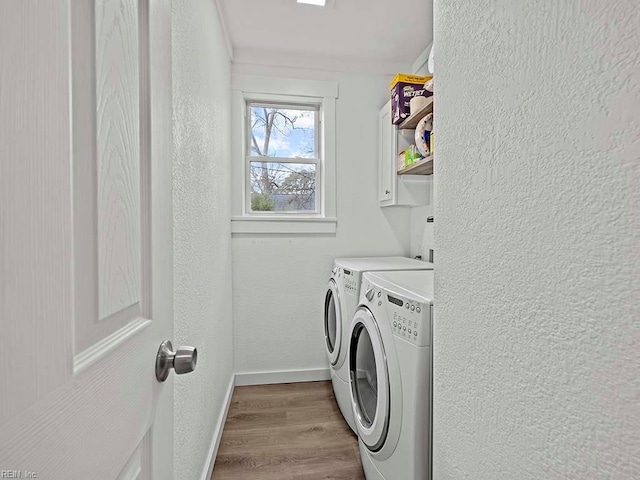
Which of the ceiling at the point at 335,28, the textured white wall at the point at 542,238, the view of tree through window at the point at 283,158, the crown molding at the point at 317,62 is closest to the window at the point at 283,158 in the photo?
the view of tree through window at the point at 283,158

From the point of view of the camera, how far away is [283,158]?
2.61 meters

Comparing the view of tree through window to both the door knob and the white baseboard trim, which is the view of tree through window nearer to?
the white baseboard trim

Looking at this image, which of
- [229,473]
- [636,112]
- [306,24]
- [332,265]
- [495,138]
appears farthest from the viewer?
[332,265]

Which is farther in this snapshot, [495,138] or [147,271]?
[495,138]

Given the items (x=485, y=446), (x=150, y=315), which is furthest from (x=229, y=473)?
(x=150, y=315)

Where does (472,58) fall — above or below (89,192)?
above

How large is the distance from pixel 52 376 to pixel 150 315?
24 centimetres

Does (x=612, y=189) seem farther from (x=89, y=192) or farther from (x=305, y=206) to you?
(x=305, y=206)

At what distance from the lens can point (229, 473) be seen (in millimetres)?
1562

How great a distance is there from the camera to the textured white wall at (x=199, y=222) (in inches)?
42.3

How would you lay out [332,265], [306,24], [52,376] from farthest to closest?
[332,265]
[306,24]
[52,376]

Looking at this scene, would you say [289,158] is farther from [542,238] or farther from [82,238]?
[82,238]

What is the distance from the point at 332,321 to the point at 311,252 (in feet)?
1.84

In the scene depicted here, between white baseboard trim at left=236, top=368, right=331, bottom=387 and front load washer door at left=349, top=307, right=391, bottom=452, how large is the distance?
0.99 meters
